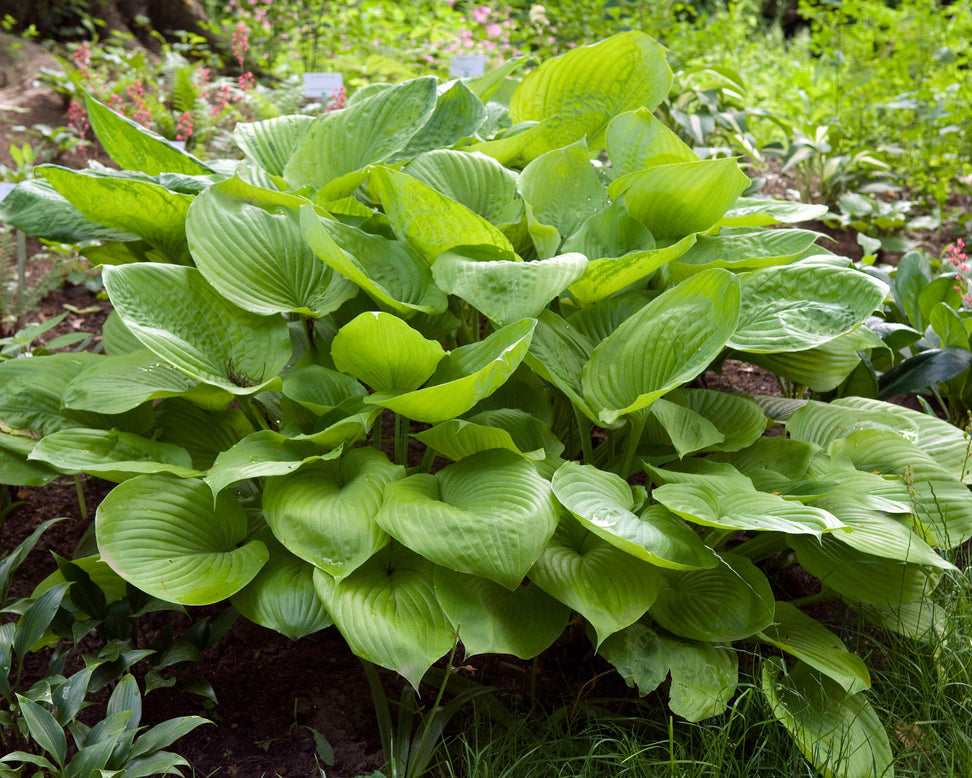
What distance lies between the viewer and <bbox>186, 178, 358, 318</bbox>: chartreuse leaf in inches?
63.4

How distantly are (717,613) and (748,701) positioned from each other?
0.51 ft

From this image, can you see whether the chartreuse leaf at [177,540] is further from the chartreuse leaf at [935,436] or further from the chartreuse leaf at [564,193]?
the chartreuse leaf at [935,436]

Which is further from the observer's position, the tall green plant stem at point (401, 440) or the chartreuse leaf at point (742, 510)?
the tall green plant stem at point (401, 440)

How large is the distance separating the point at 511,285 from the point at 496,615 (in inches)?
22.1

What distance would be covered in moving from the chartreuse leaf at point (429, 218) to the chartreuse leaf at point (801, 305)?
0.49 m

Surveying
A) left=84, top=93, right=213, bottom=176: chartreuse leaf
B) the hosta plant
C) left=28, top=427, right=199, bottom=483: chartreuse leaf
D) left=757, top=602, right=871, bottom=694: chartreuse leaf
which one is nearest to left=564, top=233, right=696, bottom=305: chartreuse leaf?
the hosta plant

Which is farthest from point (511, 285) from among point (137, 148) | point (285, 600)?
point (137, 148)

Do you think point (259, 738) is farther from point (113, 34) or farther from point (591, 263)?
point (113, 34)

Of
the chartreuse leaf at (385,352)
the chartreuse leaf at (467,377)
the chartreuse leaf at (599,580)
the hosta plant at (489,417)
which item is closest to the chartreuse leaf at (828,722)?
the hosta plant at (489,417)

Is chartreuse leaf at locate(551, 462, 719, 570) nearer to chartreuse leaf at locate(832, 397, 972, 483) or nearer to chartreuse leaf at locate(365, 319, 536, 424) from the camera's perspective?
chartreuse leaf at locate(365, 319, 536, 424)

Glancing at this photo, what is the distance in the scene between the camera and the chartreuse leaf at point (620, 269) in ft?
5.21

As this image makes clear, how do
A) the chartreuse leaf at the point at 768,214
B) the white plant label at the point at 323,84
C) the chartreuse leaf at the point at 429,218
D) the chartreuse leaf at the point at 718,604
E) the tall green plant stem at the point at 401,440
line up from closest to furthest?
the chartreuse leaf at the point at 718,604
the chartreuse leaf at the point at 429,218
the tall green plant stem at the point at 401,440
the chartreuse leaf at the point at 768,214
the white plant label at the point at 323,84

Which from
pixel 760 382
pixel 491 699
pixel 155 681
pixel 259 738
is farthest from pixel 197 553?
pixel 760 382

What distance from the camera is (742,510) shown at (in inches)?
53.9
